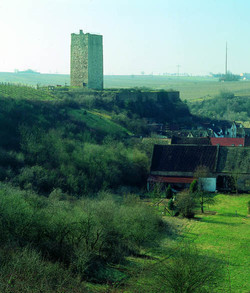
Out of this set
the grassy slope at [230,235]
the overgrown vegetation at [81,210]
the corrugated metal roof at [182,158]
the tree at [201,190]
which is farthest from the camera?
the corrugated metal roof at [182,158]

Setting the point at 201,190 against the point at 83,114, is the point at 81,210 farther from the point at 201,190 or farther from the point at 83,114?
the point at 83,114

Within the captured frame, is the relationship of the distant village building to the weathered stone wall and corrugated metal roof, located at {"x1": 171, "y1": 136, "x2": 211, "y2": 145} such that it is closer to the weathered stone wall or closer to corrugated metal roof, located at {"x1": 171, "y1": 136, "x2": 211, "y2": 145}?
corrugated metal roof, located at {"x1": 171, "y1": 136, "x2": 211, "y2": 145}

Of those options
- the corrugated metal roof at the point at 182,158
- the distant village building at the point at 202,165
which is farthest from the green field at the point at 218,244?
the corrugated metal roof at the point at 182,158

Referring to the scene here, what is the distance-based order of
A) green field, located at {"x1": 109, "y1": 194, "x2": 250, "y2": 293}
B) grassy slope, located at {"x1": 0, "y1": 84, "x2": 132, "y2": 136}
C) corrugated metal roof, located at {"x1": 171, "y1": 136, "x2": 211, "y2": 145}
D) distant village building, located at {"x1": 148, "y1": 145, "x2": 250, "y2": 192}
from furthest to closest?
grassy slope, located at {"x1": 0, "y1": 84, "x2": 132, "y2": 136} → corrugated metal roof, located at {"x1": 171, "y1": 136, "x2": 211, "y2": 145} → distant village building, located at {"x1": 148, "y1": 145, "x2": 250, "y2": 192} → green field, located at {"x1": 109, "y1": 194, "x2": 250, "y2": 293}

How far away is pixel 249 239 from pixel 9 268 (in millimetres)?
13259

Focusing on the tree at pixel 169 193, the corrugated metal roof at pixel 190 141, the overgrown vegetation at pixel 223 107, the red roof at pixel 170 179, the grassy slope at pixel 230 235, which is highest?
the overgrown vegetation at pixel 223 107

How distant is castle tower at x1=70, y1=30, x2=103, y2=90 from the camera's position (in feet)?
186

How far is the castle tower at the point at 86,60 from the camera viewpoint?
56625mm

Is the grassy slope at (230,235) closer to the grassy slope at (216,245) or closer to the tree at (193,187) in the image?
the grassy slope at (216,245)

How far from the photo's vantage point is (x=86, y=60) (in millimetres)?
56625

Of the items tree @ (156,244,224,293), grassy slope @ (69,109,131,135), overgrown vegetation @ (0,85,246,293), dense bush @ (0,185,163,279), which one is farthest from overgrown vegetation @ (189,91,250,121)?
tree @ (156,244,224,293)

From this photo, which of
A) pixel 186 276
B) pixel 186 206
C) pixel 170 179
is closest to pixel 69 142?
pixel 170 179

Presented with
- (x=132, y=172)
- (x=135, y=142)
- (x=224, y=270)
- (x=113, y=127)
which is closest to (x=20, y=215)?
(x=224, y=270)

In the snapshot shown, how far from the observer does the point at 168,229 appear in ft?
80.0
